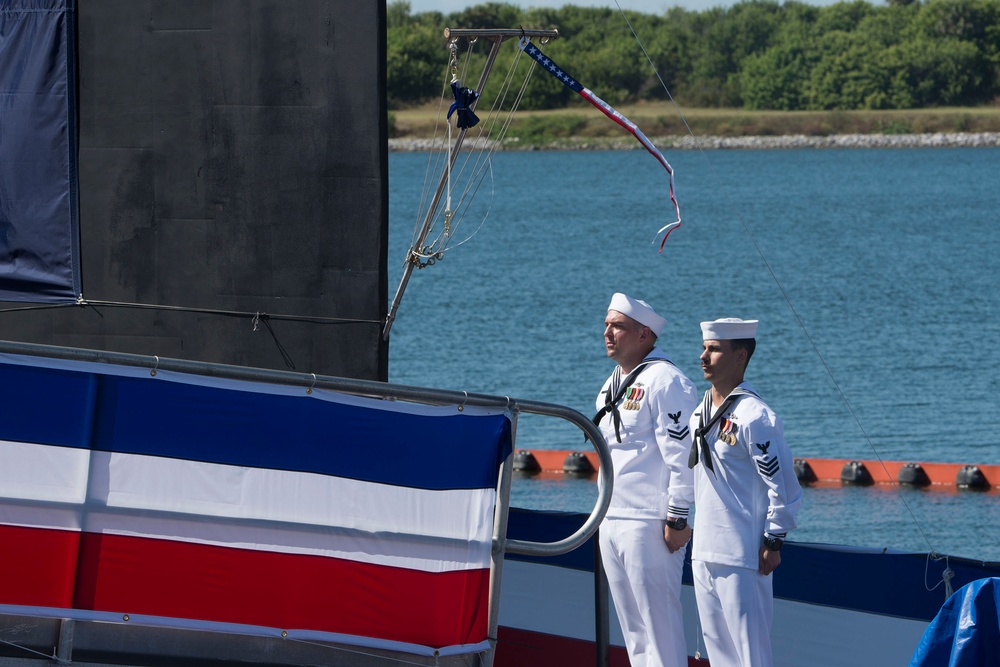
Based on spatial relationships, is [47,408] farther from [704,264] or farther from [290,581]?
[704,264]

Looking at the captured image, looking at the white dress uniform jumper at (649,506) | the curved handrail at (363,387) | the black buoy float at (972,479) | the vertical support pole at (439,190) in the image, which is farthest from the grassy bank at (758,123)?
the curved handrail at (363,387)

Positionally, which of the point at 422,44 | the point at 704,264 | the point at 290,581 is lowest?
the point at 290,581

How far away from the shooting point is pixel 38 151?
6.10 metres

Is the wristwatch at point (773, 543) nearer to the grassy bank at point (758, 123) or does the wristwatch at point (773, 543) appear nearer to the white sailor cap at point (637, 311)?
the white sailor cap at point (637, 311)

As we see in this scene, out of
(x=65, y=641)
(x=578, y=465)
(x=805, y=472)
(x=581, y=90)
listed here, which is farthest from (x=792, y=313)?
(x=65, y=641)

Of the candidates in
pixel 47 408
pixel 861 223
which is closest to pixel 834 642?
pixel 47 408

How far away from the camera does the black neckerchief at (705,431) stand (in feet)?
20.1

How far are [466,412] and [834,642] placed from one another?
3.22 metres

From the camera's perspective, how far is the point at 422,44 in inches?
1772

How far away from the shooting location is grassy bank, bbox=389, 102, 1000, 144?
11925 cm

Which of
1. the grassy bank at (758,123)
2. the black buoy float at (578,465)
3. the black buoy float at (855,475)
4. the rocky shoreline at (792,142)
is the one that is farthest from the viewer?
the grassy bank at (758,123)

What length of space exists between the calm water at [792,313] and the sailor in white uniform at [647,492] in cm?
74

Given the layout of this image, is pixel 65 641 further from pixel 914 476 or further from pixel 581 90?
pixel 914 476

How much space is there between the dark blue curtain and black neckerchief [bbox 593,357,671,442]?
2532mm
